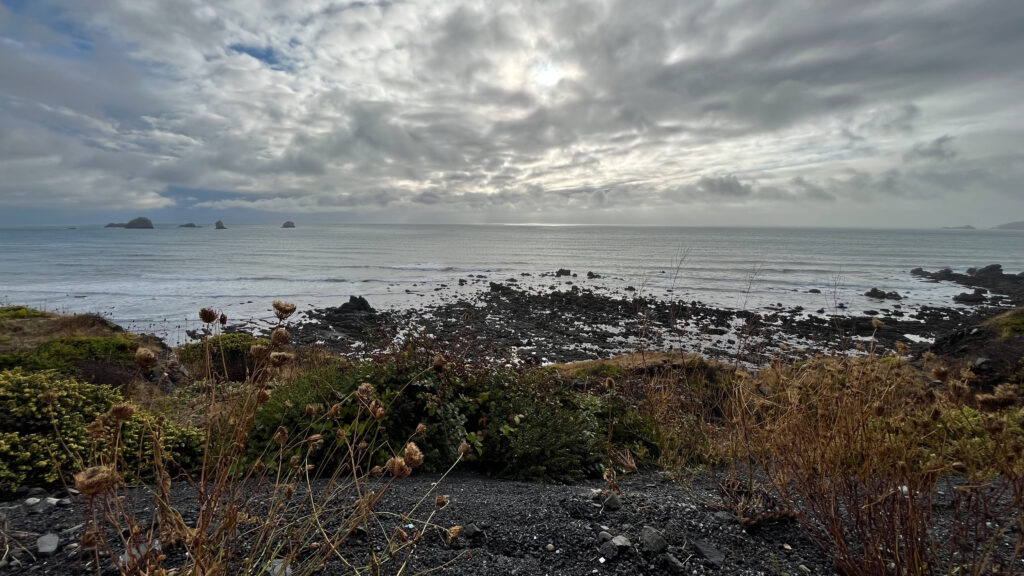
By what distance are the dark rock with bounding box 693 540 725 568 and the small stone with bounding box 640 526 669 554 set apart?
198mm

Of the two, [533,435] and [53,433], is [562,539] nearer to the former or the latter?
[533,435]

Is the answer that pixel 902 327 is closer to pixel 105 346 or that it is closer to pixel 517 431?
pixel 517 431

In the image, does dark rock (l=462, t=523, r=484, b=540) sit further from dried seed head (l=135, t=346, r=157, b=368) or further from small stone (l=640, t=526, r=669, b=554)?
dried seed head (l=135, t=346, r=157, b=368)

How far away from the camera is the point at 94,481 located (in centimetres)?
145

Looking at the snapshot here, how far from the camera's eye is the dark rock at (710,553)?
296 centimetres

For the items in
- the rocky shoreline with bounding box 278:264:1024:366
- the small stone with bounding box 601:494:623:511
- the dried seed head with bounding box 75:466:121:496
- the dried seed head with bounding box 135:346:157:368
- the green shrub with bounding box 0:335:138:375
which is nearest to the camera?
the dried seed head with bounding box 75:466:121:496

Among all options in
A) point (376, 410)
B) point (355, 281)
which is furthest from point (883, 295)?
point (376, 410)

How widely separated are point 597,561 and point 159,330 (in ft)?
72.2

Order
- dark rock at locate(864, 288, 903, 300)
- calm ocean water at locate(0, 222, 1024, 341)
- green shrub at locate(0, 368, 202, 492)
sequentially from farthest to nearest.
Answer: dark rock at locate(864, 288, 903, 300), calm ocean water at locate(0, 222, 1024, 341), green shrub at locate(0, 368, 202, 492)

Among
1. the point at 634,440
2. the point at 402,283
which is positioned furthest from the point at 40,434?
the point at 402,283

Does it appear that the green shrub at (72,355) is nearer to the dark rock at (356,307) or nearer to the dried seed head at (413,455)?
the dried seed head at (413,455)

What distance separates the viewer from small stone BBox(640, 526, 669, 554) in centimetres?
302

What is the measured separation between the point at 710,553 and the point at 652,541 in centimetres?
36

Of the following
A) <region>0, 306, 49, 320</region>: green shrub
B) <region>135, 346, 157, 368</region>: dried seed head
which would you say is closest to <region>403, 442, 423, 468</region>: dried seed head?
<region>135, 346, 157, 368</region>: dried seed head
